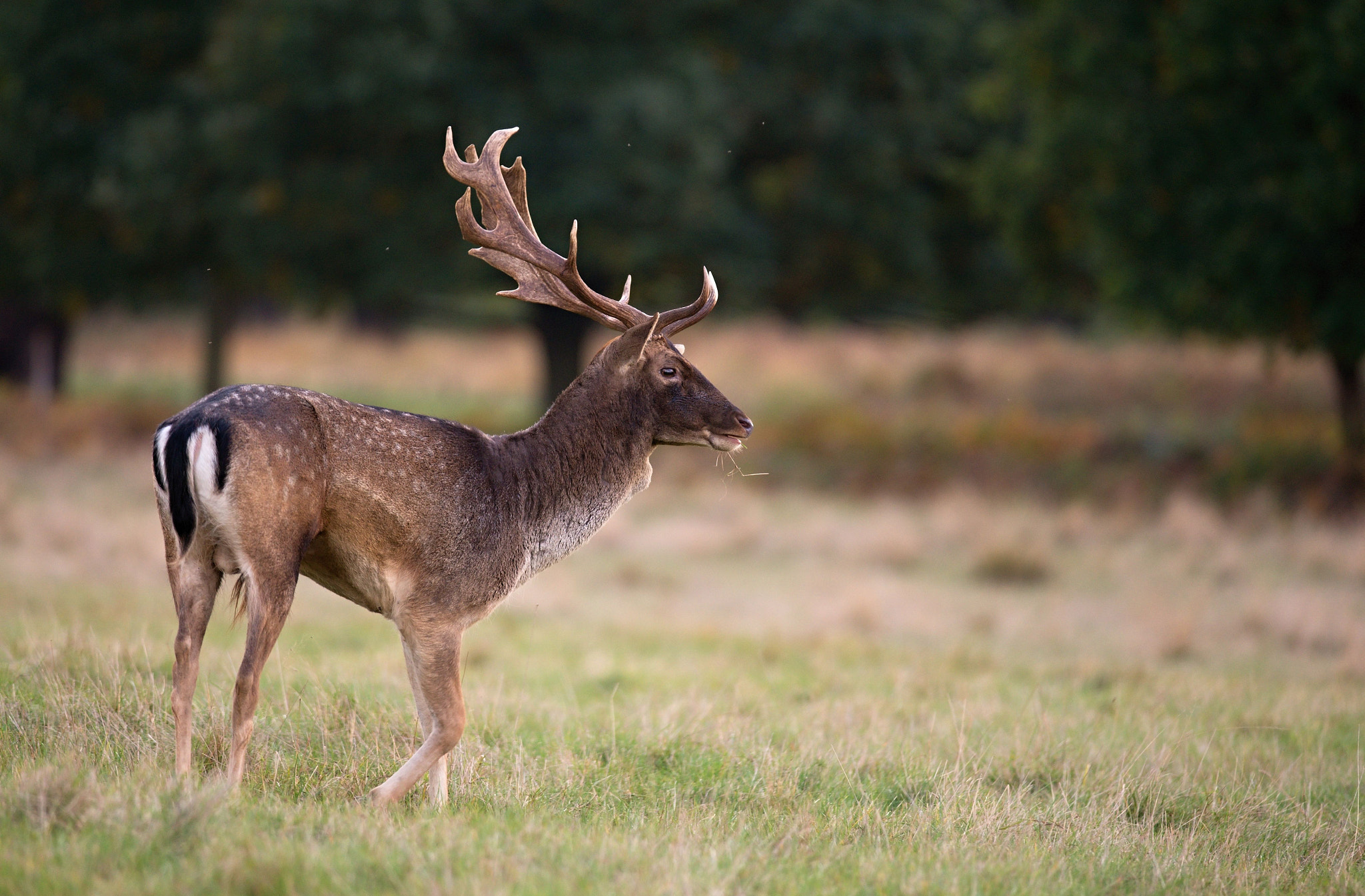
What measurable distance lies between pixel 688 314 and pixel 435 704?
2100 mm

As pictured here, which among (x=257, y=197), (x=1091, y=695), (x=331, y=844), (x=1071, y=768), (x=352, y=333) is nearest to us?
(x=331, y=844)

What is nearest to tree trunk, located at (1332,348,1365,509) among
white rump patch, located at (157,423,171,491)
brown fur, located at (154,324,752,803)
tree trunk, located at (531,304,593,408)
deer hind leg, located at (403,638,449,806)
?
tree trunk, located at (531,304,593,408)

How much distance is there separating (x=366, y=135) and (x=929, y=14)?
343 inches

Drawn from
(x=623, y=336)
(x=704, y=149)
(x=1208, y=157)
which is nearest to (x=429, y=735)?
(x=623, y=336)

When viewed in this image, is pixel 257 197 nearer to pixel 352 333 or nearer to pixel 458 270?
pixel 458 270

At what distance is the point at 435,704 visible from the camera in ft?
17.1

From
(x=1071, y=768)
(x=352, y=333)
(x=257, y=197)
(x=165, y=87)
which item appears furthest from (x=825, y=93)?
(x=352, y=333)

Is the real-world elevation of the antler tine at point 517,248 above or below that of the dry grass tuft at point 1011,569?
above

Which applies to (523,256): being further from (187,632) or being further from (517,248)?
(187,632)

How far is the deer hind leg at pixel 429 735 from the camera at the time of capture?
526 cm

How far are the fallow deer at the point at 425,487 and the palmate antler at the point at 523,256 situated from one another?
0.01 meters

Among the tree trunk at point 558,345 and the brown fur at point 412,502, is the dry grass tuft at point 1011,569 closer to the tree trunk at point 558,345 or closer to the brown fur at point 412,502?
the tree trunk at point 558,345

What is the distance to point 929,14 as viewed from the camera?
66.9 feet

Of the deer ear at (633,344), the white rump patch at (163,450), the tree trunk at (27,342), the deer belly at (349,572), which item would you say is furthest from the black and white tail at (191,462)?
the tree trunk at (27,342)
